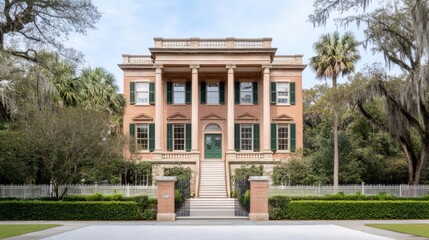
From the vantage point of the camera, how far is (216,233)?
1706 centimetres

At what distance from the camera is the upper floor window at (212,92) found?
40812mm

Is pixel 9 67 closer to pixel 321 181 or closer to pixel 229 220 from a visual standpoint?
pixel 229 220

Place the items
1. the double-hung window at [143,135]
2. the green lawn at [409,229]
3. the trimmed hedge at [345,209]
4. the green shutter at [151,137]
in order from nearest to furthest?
the green lawn at [409,229] → the trimmed hedge at [345,209] → the green shutter at [151,137] → the double-hung window at [143,135]

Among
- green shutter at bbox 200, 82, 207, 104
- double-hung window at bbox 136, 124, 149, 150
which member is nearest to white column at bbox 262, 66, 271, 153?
green shutter at bbox 200, 82, 207, 104

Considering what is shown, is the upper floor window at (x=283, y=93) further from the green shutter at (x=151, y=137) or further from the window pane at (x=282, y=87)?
the green shutter at (x=151, y=137)

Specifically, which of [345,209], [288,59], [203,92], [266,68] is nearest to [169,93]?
[203,92]

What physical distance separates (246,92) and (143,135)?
8.48 meters

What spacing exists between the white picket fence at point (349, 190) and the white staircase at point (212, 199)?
100 inches

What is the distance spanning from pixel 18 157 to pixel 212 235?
14.5 meters

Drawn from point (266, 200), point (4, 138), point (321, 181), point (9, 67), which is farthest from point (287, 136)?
point (9, 67)

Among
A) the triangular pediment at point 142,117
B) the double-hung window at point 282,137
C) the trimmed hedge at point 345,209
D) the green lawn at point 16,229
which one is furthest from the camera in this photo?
the triangular pediment at point 142,117

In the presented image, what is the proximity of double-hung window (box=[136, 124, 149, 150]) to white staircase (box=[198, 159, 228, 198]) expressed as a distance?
15.2ft

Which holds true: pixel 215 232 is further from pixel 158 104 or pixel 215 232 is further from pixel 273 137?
pixel 273 137

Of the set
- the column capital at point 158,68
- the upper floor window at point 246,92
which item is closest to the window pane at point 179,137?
the column capital at point 158,68
